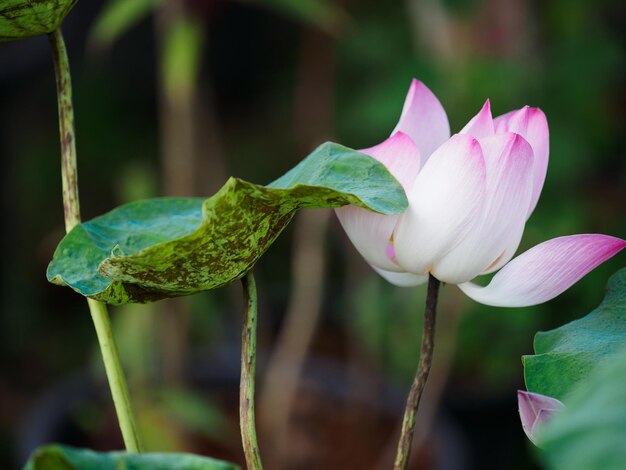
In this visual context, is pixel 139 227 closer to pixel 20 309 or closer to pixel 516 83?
pixel 516 83

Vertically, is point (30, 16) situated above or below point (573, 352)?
above

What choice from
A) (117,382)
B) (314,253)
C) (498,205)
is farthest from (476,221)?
(314,253)

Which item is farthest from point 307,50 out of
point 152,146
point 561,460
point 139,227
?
point 561,460

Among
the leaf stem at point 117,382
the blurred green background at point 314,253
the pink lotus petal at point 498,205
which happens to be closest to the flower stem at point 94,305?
the leaf stem at point 117,382

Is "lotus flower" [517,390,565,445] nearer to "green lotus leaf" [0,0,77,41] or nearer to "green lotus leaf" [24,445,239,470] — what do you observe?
"green lotus leaf" [24,445,239,470]

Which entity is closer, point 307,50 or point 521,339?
point 521,339

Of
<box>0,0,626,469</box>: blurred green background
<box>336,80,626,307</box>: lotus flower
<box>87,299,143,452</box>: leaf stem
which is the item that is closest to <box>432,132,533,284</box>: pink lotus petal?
<box>336,80,626,307</box>: lotus flower

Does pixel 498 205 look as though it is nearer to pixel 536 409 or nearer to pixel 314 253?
pixel 536 409

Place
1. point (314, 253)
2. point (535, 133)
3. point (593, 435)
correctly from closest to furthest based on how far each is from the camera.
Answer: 1. point (593, 435)
2. point (535, 133)
3. point (314, 253)
